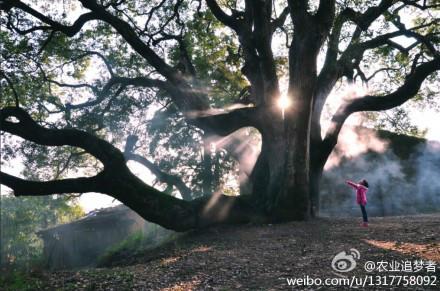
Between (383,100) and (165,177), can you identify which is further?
(165,177)

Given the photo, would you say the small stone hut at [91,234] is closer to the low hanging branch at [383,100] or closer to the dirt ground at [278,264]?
the low hanging branch at [383,100]

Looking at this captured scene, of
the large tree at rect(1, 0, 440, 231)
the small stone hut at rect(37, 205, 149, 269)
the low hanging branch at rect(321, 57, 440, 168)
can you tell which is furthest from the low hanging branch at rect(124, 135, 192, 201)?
the small stone hut at rect(37, 205, 149, 269)

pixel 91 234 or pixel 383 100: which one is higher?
pixel 383 100

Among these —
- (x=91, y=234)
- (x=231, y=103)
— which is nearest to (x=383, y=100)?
(x=231, y=103)

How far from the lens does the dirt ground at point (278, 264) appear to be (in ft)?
16.1

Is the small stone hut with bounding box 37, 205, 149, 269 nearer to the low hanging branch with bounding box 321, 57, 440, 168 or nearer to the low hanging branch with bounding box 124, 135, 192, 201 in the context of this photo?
the low hanging branch with bounding box 124, 135, 192, 201

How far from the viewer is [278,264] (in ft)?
20.1

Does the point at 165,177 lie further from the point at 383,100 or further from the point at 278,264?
the point at 278,264

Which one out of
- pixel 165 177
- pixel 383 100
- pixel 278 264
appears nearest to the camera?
pixel 278 264

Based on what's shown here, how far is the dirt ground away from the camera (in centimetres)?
491

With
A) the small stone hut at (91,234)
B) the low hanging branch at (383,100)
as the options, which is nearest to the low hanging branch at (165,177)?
the low hanging branch at (383,100)

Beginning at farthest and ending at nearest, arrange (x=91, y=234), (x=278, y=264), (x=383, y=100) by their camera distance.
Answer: (x=91, y=234)
(x=383, y=100)
(x=278, y=264)

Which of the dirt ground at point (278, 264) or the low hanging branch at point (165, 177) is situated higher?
the low hanging branch at point (165, 177)

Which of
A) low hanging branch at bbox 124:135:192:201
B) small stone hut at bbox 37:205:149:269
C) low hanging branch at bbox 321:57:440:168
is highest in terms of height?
low hanging branch at bbox 321:57:440:168
